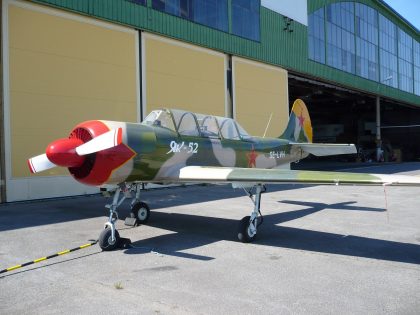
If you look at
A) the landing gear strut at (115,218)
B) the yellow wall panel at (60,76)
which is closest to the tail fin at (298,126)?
the landing gear strut at (115,218)

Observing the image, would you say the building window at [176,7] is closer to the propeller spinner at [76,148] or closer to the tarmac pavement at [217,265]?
the tarmac pavement at [217,265]

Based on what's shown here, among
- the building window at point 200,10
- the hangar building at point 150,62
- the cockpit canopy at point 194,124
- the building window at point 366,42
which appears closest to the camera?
the cockpit canopy at point 194,124

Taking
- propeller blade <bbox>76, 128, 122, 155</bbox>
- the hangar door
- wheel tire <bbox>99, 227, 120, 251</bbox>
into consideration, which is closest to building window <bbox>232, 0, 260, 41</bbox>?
the hangar door

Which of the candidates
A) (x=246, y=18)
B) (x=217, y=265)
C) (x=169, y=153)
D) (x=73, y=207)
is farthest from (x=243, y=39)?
(x=217, y=265)

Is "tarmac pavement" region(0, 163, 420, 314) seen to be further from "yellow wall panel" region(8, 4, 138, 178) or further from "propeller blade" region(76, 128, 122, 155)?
"yellow wall panel" region(8, 4, 138, 178)

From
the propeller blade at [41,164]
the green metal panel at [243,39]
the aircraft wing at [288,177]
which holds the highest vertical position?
the green metal panel at [243,39]

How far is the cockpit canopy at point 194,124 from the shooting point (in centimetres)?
764

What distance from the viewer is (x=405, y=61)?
146 ft

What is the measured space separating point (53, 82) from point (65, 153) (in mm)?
8827

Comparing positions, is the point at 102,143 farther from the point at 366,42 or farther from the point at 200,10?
the point at 366,42

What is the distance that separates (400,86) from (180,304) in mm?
44465

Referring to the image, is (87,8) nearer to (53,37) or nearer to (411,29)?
(53,37)

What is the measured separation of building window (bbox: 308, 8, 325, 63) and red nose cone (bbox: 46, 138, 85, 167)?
22.9 metres

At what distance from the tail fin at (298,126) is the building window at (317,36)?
14456 mm
